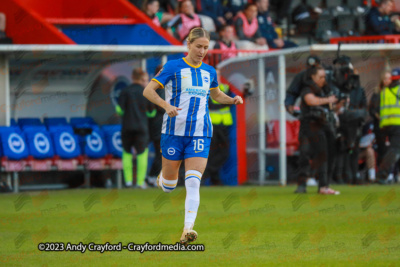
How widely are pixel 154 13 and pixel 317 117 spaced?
727 cm

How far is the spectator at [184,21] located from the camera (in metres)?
20.7

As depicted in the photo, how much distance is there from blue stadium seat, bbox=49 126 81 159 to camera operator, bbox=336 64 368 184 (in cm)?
557

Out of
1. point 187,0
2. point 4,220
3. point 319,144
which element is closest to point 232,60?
point 187,0

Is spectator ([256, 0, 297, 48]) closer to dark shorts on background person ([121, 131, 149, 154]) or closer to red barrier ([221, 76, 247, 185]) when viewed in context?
red barrier ([221, 76, 247, 185])

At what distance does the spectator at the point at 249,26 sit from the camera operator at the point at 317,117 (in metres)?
6.85

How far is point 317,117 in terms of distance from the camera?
1479 centimetres

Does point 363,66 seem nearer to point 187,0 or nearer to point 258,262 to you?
point 187,0

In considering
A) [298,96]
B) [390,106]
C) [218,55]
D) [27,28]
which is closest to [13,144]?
[27,28]

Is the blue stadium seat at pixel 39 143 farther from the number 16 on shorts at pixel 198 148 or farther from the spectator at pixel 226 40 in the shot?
the number 16 on shorts at pixel 198 148

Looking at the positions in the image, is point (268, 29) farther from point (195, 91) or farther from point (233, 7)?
point (195, 91)

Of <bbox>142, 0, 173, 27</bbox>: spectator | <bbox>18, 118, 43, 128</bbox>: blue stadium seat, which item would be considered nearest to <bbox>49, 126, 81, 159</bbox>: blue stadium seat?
<bbox>18, 118, 43, 128</bbox>: blue stadium seat

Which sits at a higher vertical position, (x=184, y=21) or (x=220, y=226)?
(x=184, y=21)

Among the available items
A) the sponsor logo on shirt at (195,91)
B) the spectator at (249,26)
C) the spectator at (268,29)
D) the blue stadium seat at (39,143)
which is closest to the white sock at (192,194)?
the sponsor logo on shirt at (195,91)

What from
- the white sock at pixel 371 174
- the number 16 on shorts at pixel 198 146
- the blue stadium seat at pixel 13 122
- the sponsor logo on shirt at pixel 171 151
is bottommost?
the white sock at pixel 371 174
